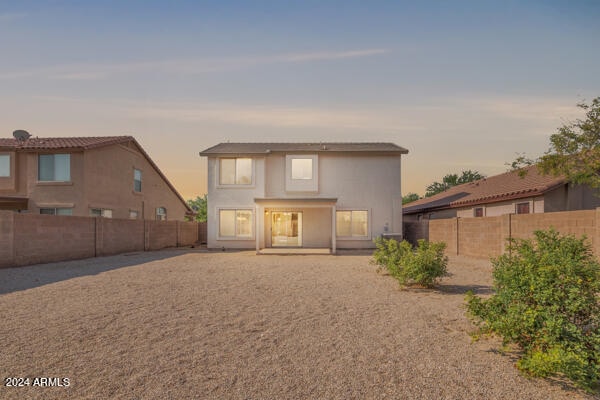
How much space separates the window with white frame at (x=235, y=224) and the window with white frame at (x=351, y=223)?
5.50 m

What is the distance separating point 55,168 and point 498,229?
2357cm

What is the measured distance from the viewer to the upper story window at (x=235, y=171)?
68.0ft

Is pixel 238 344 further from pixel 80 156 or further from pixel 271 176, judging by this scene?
pixel 80 156

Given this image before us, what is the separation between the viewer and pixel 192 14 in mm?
12484

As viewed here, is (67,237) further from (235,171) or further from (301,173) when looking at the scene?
(301,173)

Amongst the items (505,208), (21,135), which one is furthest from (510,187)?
(21,135)

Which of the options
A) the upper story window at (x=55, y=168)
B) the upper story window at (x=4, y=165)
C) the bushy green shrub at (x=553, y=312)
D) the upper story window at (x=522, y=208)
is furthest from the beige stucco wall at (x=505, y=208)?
the upper story window at (x=4, y=165)

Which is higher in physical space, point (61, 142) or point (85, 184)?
point (61, 142)

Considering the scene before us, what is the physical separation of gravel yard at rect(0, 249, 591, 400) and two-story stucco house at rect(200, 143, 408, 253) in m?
11.4

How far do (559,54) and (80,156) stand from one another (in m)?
24.6

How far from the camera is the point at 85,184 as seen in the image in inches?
766

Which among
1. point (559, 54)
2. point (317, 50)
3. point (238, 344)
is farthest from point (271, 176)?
point (238, 344)

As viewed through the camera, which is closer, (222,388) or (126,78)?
(222,388)

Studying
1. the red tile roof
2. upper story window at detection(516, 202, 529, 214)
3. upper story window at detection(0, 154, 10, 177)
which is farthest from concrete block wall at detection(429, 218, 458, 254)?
upper story window at detection(0, 154, 10, 177)
